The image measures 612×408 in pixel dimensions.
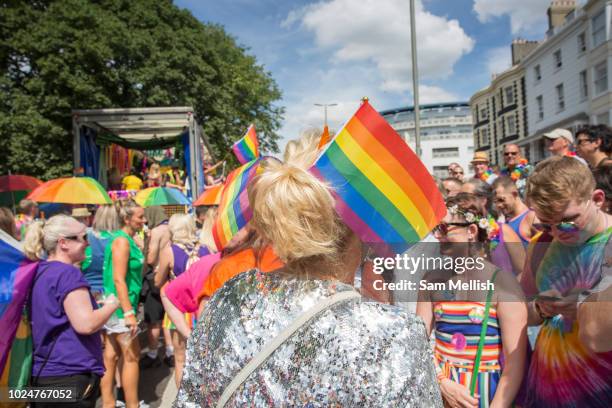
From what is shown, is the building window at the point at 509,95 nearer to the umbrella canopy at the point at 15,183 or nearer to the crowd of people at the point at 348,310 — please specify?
the crowd of people at the point at 348,310

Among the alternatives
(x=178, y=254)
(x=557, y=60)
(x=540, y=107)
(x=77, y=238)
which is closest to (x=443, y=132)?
(x=540, y=107)

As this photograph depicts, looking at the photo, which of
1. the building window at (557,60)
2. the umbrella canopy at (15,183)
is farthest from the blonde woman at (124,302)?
the building window at (557,60)

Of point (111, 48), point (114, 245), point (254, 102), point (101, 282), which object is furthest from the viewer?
point (254, 102)

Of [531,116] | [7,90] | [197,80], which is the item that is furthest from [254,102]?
[531,116]

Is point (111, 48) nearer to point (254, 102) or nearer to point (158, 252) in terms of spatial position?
point (254, 102)

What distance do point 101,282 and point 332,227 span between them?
3310mm

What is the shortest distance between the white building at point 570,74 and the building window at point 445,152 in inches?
1406

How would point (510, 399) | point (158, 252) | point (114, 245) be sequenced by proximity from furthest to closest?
point (158, 252) < point (114, 245) < point (510, 399)

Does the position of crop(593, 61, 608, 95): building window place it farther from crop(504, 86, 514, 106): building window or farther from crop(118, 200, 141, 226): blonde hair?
crop(118, 200, 141, 226): blonde hair

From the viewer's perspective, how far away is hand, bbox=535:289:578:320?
1536mm

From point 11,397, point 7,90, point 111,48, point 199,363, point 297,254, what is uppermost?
point 111,48

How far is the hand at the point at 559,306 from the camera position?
154 centimetres

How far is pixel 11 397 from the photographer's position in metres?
2.14

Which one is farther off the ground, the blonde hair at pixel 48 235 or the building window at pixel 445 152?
the building window at pixel 445 152
